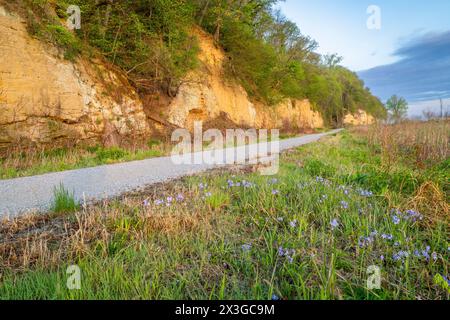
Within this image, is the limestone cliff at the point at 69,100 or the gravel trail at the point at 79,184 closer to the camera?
the gravel trail at the point at 79,184

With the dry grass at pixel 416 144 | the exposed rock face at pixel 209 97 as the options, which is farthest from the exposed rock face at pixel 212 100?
the dry grass at pixel 416 144

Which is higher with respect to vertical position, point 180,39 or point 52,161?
point 180,39

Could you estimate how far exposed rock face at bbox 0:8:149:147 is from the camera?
23.2 ft

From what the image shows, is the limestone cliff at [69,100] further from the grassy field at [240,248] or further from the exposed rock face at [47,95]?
the grassy field at [240,248]

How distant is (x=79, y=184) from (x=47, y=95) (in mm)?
5814

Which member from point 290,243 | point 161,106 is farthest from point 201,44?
point 290,243

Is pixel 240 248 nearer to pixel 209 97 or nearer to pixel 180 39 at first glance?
pixel 180 39

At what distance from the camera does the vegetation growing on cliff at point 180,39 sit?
394 inches

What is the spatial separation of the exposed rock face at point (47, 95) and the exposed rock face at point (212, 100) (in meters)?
4.30

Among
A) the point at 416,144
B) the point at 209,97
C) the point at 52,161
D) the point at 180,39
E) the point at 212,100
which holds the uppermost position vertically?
the point at 180,39

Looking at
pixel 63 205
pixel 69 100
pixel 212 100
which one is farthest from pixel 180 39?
pixel 63 205

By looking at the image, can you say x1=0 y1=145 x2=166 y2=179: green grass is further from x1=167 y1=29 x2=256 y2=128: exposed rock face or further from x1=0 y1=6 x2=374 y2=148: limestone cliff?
x1=167 y1=29 x2=256 y2=128: exposed rock face

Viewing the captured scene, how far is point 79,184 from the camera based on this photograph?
4.25 metres

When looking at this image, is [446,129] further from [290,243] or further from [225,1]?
[225,1]
